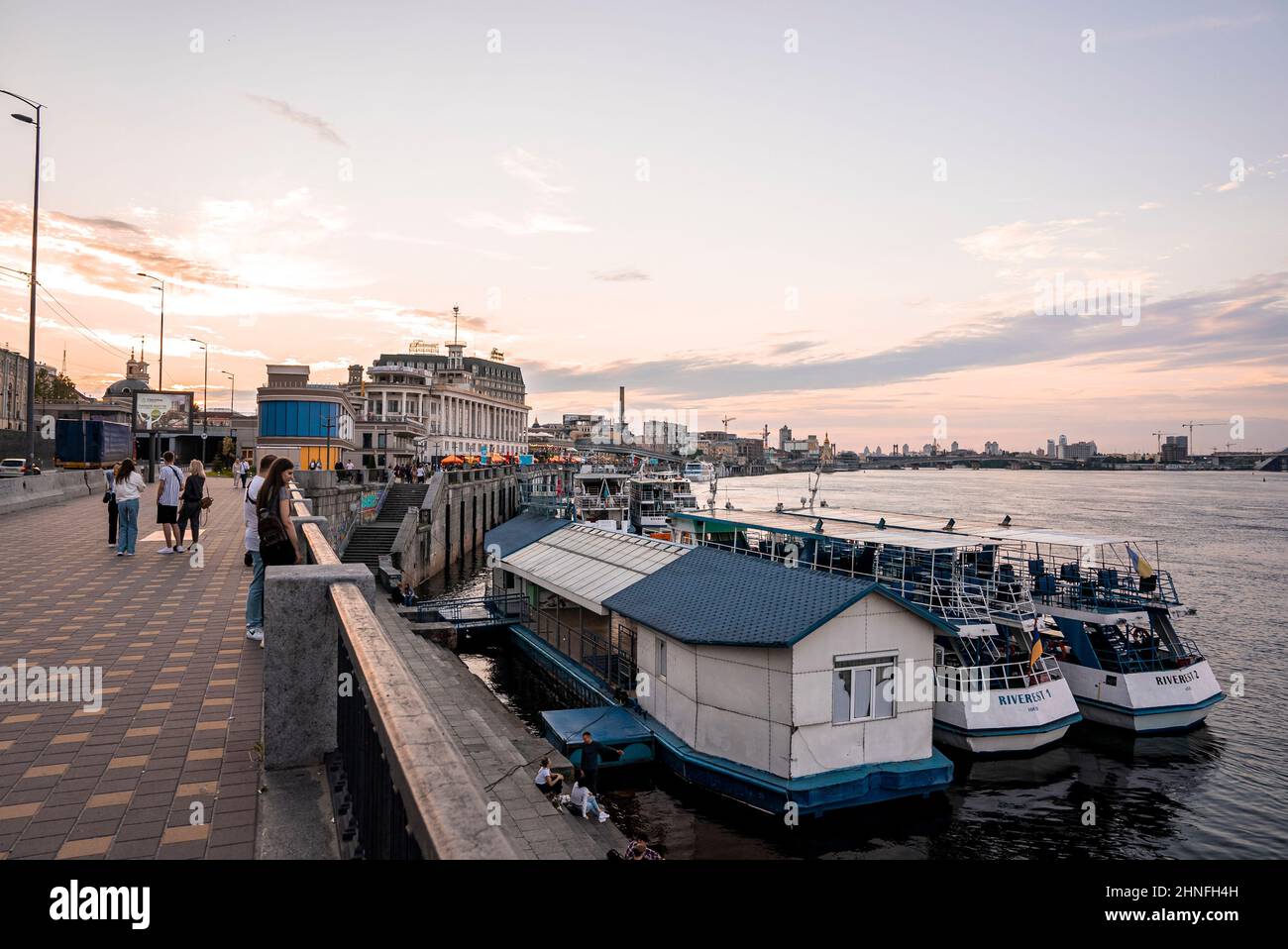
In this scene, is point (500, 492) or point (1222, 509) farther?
point (1222, 509)

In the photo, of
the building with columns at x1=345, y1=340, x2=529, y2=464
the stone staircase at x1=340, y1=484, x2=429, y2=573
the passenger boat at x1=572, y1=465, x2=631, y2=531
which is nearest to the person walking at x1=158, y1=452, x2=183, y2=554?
the stone staircase at x1=340, y1=484, x2=429, y2=573

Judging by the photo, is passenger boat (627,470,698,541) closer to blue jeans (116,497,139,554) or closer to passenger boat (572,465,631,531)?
passenger boat (572,465,631,531)

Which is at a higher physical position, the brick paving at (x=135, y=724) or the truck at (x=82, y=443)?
the truck at (x=82, y=443)

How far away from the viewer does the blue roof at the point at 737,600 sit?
18.4m

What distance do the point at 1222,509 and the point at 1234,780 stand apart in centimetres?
12161

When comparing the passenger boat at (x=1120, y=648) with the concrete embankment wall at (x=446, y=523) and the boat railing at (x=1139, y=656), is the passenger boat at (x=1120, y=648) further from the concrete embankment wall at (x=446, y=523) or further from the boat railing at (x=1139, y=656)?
the concrete embankment wall at (x=446, y=523)

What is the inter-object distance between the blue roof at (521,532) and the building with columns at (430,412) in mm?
51093

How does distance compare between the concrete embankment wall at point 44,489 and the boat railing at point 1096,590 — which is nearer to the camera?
the concrete embankment wall at point 44,489

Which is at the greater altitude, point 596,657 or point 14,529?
point 14,529

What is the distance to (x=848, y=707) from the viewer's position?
1862cm

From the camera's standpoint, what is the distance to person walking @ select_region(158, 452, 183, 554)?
16.2 m

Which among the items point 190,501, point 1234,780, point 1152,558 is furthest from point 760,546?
point 1152,558

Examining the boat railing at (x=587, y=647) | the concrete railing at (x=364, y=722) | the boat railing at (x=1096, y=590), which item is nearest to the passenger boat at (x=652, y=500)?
the boat railing at (x=587, y=647)
